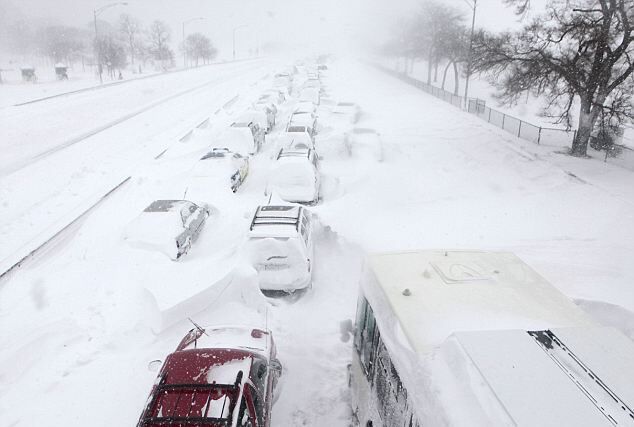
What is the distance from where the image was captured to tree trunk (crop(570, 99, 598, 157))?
764 inches

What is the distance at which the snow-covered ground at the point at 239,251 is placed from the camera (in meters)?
7.04

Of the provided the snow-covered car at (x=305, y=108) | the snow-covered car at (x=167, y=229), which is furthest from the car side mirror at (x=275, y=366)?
the snow-covered car at (x=305, y=108)

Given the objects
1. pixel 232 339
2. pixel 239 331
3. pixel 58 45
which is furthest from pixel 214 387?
pixel 58 45

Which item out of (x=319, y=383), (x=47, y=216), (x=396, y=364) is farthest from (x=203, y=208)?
(x=396, y=364)

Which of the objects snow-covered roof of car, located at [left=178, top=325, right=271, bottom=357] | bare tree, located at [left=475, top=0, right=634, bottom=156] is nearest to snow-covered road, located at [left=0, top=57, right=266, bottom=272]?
snow-covered roof of car, located at [left=178, top=325, right=271, bottom=357]

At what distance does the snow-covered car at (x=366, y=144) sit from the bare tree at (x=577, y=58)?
19.7 feet

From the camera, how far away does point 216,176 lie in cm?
1510

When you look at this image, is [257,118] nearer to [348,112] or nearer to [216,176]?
[348,112]

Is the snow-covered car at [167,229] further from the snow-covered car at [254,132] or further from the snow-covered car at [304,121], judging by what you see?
the snow-covered car at [304,121]

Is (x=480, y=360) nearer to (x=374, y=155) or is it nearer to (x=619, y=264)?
(x=619, y=264)

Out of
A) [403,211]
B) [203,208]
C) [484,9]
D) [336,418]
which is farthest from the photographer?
[484,9]

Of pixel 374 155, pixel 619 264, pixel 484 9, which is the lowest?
pixel 619 264

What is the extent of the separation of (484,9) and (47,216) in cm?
19447

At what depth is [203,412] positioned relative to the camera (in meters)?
4.81
